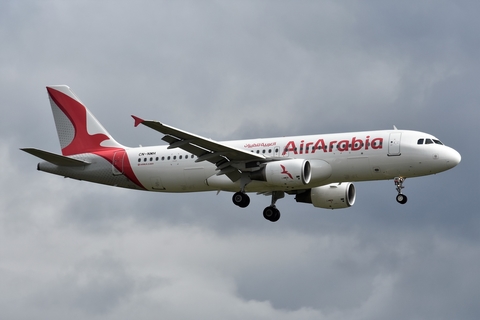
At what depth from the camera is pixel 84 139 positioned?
2281 inches

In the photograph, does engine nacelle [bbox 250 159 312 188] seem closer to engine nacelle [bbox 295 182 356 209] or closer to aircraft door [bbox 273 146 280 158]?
aircraft door [bbox 273 146 280 158]

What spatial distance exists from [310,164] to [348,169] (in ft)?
6.96

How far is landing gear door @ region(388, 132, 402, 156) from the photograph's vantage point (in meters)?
48.8

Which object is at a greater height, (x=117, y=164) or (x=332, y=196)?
(x=117, y=164)

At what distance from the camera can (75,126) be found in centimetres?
5869

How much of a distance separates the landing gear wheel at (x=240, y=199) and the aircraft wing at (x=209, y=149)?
5.03 feet

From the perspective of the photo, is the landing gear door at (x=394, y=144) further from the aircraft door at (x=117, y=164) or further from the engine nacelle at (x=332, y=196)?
the aircraft door at (x=117, y=164)

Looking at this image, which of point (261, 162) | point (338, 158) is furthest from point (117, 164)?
point (338, 158)

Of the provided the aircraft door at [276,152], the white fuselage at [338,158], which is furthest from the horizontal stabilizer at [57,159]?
the aircraft door at [276,152]

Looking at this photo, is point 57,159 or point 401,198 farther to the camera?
point 57,159

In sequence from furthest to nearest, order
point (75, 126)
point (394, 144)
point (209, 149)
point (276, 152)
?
point (75, 126) < point (276, 152) < point (209, 149) < point (394, 144)

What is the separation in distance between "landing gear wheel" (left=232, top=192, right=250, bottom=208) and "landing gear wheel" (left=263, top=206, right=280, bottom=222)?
9.51 ft

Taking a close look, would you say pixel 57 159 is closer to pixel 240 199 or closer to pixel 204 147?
pixel 204 147

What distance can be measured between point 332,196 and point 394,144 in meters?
7.27
